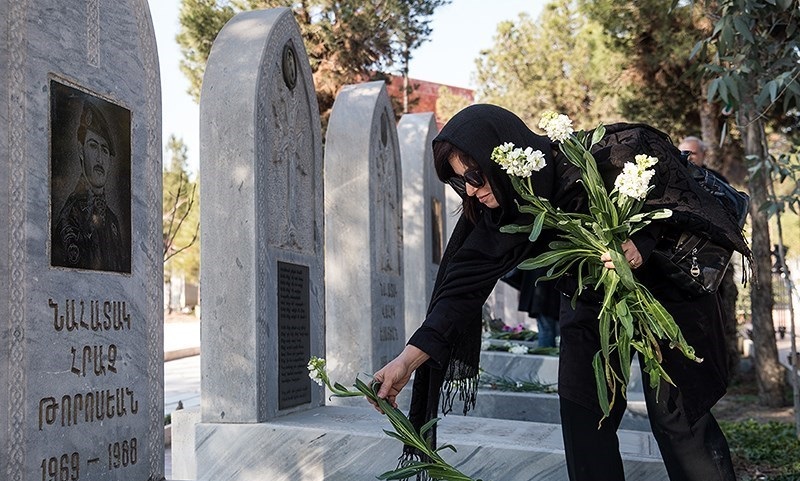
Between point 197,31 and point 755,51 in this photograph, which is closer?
point 755,51

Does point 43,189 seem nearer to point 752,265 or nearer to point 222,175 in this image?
point 222,175

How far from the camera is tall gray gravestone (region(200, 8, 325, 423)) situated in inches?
185

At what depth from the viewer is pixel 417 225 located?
8789 mm

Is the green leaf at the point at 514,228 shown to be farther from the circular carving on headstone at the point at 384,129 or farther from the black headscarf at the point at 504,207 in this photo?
the circular carving on headstone at the point at 384,129

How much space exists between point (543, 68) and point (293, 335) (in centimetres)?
2346

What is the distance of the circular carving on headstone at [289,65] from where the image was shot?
17.5 feet

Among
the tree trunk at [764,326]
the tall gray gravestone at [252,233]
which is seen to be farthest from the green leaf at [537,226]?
the tree trunk at [764,326]

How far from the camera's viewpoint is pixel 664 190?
104 inches

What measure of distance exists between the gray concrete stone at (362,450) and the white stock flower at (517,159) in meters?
1.68

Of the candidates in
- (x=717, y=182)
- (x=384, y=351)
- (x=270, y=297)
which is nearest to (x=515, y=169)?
(x=717, y=182)

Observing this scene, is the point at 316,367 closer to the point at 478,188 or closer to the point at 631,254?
the point at 478,188

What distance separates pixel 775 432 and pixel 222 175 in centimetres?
534

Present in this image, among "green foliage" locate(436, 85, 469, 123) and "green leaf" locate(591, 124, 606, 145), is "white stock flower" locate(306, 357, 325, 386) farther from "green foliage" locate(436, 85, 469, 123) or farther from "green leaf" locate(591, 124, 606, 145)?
"green foliage" locate(436, 85, 469, 123)

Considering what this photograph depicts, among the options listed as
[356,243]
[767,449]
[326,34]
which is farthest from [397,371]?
[326,34]
